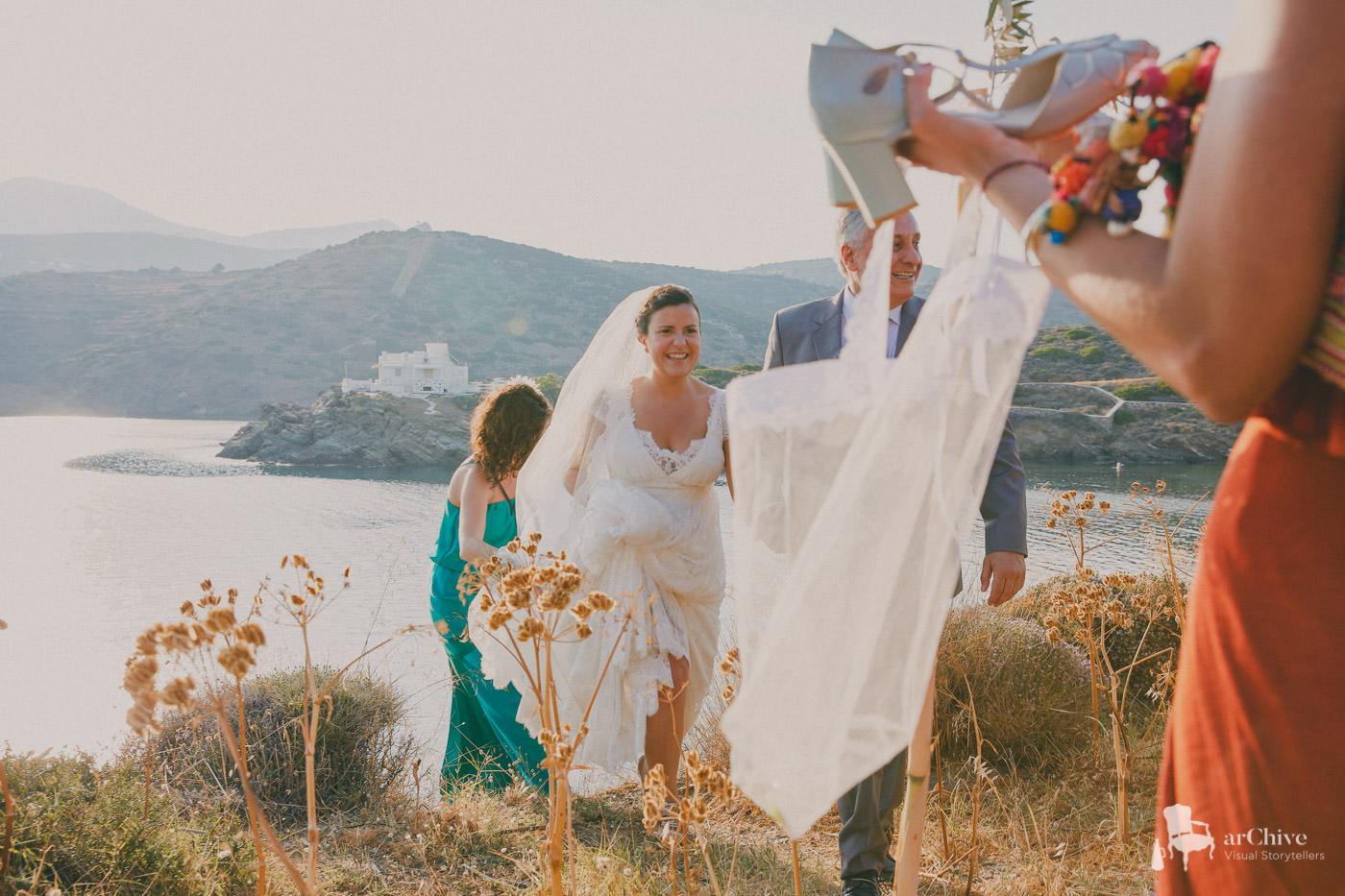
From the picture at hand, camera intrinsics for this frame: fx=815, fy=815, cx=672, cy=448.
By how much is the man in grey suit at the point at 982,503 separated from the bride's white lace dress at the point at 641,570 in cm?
101

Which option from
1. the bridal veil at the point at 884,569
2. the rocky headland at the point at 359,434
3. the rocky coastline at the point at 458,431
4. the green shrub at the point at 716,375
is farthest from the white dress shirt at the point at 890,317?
the green shrub at the point at 716,375

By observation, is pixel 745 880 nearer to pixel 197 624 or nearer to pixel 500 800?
pixel 500 800

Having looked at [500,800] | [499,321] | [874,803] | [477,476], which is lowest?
[500,800]

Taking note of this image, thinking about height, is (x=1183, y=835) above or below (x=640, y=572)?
above

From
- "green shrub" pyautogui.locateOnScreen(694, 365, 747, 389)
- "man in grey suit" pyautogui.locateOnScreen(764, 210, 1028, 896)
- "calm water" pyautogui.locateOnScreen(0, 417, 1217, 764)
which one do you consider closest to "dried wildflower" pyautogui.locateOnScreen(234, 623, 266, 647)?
"calm water" pyautogui.locateOnScreen(0, 417, 1217, 764)

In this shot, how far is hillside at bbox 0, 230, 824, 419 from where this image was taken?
234ft

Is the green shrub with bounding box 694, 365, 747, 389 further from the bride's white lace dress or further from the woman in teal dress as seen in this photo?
the bride's white lace dress

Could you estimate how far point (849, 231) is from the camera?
117 inches

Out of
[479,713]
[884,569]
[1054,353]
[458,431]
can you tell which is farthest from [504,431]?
[1054,353]

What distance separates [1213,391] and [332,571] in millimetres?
18211

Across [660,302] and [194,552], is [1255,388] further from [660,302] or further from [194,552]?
[194,552]

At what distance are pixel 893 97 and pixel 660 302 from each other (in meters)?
3.21

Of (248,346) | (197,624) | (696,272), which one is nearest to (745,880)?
(197,624)

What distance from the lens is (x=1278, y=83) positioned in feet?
2.13
